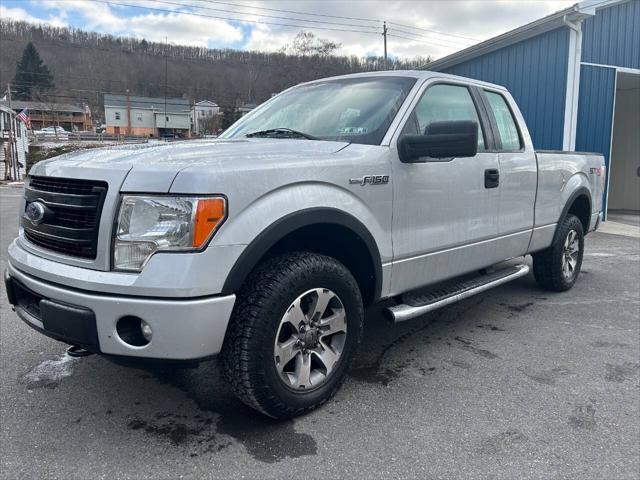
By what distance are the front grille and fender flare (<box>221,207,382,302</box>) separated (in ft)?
2.13

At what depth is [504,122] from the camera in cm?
462

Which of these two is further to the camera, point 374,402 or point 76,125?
point 76,125

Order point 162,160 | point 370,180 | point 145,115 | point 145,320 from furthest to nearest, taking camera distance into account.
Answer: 1. point 145,115
2. point 370,180
3. point 162,160
4. point 145,320

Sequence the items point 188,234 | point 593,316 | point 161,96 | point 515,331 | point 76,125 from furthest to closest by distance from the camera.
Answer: point 76,125 < point 161,96 < point 593,316 < point 515,331 < point 188,234

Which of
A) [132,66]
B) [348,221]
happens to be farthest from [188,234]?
[132,66]

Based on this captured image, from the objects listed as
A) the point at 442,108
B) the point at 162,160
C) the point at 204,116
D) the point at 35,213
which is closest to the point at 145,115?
the point at 204,116

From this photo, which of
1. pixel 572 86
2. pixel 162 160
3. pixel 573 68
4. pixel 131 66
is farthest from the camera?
pixel 131 66

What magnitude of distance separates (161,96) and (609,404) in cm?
8349

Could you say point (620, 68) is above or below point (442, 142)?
above

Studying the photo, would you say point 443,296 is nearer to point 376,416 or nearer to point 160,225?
point 376,416

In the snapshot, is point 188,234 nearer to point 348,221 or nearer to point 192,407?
point 348,221

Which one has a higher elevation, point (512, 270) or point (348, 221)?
point (348, 221)

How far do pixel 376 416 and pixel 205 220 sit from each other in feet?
4.65

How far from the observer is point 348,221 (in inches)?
117
